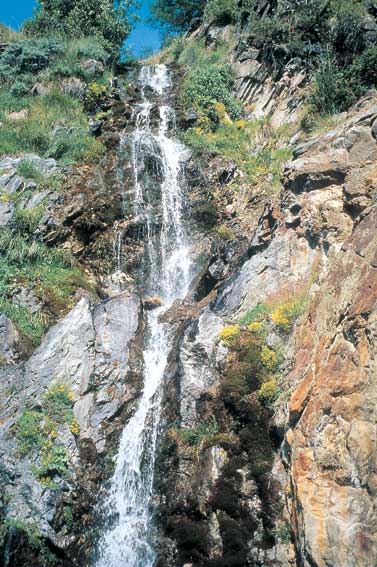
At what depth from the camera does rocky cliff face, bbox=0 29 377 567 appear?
7082mm

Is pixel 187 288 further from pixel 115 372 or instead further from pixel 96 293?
pixel 115 372

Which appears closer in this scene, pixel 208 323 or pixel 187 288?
pixel 208 323

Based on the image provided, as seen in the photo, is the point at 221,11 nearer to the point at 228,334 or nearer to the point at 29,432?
the point at 228,334

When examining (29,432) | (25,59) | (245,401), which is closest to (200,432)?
(245,401)

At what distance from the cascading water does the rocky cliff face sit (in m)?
0.29

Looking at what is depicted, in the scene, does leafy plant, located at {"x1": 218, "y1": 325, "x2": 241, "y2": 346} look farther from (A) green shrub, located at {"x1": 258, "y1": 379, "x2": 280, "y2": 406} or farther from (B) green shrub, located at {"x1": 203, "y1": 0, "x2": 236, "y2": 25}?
(B) green shrub, located at {"x1": 203, "y1": 0, "x2": 236, "y2": 25}

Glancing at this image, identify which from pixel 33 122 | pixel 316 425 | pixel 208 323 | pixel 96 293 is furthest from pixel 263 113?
pixel 316 425

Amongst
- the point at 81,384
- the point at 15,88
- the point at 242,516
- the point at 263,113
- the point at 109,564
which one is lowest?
the point at 109,564

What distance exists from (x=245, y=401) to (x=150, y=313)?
4.80 meters

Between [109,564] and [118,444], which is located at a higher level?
[118,444]

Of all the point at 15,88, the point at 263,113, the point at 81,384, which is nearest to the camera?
the point at 81,384

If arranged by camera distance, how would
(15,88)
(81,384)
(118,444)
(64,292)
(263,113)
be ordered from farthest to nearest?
(15,88)
(263,113)
(64,292)
(81,384)
(118,444)

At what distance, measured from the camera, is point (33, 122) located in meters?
20.1

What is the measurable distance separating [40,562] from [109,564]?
116 cm
